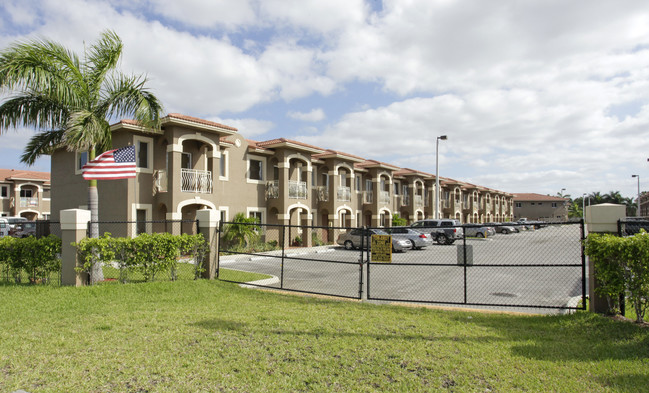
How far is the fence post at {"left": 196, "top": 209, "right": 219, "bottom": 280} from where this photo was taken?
11258 millimetres

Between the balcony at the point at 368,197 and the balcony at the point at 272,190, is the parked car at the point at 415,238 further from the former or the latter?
the balcony at the point at 272,190

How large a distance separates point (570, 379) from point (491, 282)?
27.6 ft

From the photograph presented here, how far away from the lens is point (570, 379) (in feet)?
14.5

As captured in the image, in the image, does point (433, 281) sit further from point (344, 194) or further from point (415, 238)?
point (344, 194)

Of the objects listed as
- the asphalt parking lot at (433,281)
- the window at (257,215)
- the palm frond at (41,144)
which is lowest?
the asphalt parking lot at (433,281)

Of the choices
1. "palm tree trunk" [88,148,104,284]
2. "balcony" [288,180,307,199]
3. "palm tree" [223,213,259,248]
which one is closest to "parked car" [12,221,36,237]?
"palm tree" [223,213,259,248]

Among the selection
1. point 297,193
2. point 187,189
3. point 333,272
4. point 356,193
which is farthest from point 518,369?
point 356,193

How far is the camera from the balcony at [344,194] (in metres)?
29.0

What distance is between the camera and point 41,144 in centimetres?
1294

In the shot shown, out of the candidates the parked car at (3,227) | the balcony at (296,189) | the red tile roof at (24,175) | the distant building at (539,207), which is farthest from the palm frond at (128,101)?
the distant building at (539,207)

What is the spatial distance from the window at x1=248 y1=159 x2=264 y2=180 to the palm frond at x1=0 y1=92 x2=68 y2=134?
493 inches

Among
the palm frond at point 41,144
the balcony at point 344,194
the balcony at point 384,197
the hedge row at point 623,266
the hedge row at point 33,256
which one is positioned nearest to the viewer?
the hedge row at point 623,266

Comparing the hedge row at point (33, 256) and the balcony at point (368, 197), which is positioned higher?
the balcony at point (368, 197)

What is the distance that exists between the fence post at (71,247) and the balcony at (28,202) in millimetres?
38268
